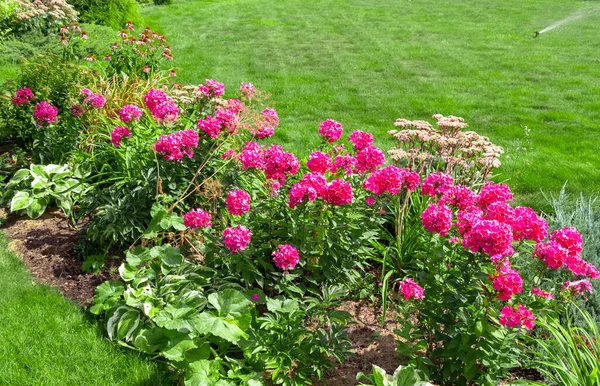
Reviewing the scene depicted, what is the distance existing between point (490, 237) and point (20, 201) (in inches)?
150

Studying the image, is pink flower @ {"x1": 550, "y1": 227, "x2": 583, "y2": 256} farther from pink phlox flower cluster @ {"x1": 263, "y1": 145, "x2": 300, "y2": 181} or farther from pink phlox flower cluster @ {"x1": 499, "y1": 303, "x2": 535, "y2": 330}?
pink phlox flower cluster @ {"x1": 263, "y1": 145, "x2": 300, "y2": 181}

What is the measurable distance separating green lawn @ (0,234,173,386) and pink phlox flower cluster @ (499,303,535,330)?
180 centimetres

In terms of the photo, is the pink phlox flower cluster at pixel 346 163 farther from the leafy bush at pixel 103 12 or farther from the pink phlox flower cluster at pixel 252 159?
the leafy bush at pixel 103 12

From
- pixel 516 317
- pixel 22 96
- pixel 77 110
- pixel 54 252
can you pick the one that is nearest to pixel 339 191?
pixel 516 317

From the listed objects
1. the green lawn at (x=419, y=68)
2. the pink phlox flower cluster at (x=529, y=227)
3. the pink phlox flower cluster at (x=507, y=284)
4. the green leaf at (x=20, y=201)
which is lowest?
the green lawn at (x=419, y=68)

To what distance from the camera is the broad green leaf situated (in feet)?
9.67

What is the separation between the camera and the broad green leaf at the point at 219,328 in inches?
116

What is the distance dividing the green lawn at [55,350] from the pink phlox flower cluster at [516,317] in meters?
1.80

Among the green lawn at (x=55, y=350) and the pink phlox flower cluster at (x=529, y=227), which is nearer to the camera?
the pink phlox flower cluster at (x=529, y=227)

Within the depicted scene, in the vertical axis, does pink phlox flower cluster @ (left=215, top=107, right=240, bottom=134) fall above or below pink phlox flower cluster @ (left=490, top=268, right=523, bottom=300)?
above

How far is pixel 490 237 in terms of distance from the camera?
257cm

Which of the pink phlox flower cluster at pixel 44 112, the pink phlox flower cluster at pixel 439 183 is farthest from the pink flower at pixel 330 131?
the pink phlox flower cluster at pixel 44 112

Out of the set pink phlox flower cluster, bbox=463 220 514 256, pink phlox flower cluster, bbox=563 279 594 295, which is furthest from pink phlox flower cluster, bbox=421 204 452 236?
pink phlox flower cluster, bbox=563 279 594 295

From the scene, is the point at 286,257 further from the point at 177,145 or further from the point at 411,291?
the point at 177,145
